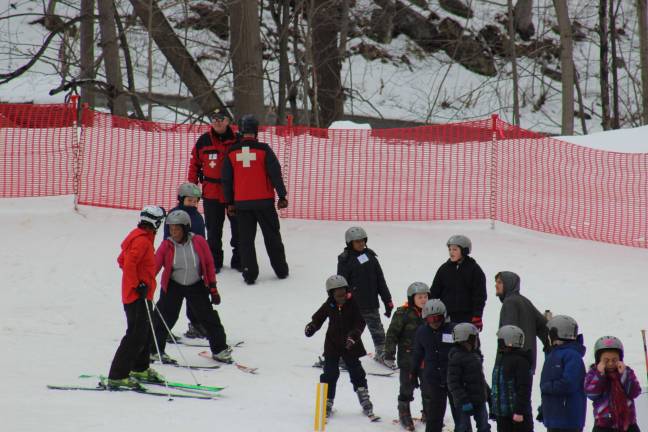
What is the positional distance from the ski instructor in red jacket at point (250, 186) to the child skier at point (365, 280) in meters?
2.36

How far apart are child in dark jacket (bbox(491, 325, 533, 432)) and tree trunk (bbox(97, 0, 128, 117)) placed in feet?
44.7

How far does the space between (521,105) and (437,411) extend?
2726 cm

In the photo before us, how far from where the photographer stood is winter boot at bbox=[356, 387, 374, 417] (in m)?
9.91

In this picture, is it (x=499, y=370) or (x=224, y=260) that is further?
(x=224, y=260)

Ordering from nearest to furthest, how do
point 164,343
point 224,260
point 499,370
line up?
1. point 499,370
2. point 164,343
3. point 224,260

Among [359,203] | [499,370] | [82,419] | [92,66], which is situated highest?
[92,66]

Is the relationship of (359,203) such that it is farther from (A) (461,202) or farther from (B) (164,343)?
(B) (164,343)

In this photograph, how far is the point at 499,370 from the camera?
892cm

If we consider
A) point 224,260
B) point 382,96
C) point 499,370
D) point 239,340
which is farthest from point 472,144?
point 382,96

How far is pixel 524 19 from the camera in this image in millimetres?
37031

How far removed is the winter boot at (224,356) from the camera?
11.3 m

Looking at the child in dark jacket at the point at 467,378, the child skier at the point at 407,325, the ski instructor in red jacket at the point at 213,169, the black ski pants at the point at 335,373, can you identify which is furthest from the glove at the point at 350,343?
the ski instructor in red jacket at the point at 213,169

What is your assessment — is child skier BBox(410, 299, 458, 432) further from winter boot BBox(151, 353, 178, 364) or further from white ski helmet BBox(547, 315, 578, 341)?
winter boot BBox(151, 353, 178, 364)

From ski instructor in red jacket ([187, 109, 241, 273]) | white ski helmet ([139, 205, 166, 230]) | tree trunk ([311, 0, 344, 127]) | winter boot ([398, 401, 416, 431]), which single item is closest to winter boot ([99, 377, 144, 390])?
white ski helmet ([139, 205, 166, 230])
